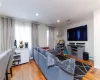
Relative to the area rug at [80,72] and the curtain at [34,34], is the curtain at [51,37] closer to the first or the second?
the curtain at [34,34]

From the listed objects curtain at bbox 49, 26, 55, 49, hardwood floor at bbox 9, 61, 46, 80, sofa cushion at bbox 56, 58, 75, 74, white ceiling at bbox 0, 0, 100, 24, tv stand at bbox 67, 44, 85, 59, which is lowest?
hardwood floor at bbox 9, 61, 46, 80

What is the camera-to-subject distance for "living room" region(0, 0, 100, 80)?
8.95 feet

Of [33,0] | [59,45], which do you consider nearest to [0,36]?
[33,0]

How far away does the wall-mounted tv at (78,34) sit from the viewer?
15.6 feet

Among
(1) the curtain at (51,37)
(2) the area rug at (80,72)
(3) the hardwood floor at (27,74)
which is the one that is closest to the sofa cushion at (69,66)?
(2) the area rug at (80,72)

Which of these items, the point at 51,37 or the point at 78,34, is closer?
the point at 78,34

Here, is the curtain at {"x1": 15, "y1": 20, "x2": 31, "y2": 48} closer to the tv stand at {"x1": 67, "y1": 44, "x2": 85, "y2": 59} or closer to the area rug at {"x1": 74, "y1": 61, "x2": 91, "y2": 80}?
the tv stand at {"x1": 67, "y1": 44, "x2": 85, "y2": 59}

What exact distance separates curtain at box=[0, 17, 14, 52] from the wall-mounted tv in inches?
159

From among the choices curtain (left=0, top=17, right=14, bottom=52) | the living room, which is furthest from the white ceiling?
curtain (left=0, top=17, right=14, bottom=52)

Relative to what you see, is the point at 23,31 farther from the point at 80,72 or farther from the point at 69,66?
the point at 69,66

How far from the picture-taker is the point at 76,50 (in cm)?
515

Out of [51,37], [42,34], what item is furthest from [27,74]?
[51,37]

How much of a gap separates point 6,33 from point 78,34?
14.3 ft

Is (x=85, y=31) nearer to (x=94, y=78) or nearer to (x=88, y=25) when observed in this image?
(x=88, y=25)
